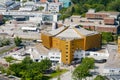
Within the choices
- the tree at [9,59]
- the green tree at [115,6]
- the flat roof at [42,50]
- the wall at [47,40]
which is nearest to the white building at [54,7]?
the green tree at [115,6]

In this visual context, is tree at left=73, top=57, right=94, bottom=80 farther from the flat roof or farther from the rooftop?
the flat roof

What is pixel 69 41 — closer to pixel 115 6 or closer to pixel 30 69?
pixel 30 69

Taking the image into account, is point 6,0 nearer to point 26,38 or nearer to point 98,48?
point 26,38

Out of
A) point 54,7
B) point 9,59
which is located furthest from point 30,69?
point 54,7

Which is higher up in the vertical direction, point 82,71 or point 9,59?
point 9,59

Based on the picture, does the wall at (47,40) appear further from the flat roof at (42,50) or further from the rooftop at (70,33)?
the rooftop at (70,33)

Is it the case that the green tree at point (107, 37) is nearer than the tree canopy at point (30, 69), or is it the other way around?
the tree canopy at point (30, 69)

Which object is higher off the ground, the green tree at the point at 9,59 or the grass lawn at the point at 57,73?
the green tree at the point at 9,59

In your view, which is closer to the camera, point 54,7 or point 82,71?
point 82,71
